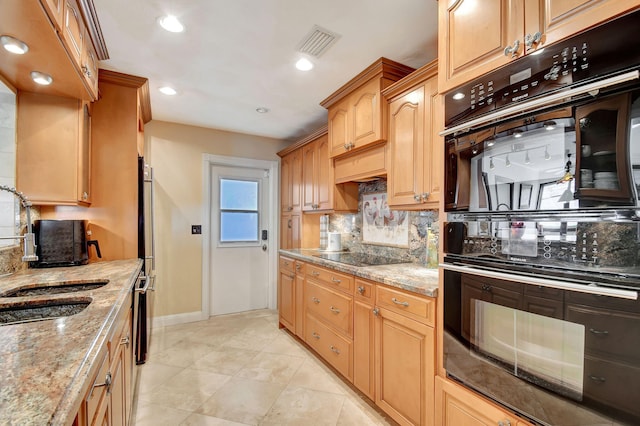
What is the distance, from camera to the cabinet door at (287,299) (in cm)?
303

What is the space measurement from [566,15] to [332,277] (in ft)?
6.33

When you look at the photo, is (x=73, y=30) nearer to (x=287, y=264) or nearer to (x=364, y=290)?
(x=364, y=290)

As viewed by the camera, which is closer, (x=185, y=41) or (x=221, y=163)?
(x=185, y=41)

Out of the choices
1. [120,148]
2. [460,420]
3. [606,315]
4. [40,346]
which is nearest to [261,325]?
[120,148]

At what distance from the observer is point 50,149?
6.35 feet

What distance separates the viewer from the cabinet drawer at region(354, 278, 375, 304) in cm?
194

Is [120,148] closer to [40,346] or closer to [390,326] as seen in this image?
[40,346]

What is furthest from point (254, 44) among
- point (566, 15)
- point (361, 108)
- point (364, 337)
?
point (364, 337)

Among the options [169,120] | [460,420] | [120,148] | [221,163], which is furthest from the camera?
[221,163]

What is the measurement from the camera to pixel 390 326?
70.5 inches

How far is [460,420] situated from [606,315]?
2.62ft

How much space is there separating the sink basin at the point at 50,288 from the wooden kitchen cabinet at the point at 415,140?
1887 millimetres

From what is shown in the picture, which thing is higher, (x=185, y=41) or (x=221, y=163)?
(x=185, y=41)

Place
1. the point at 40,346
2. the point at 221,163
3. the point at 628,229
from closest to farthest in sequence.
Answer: the point at 40,346, the point at 628,229, the point at 221,163
